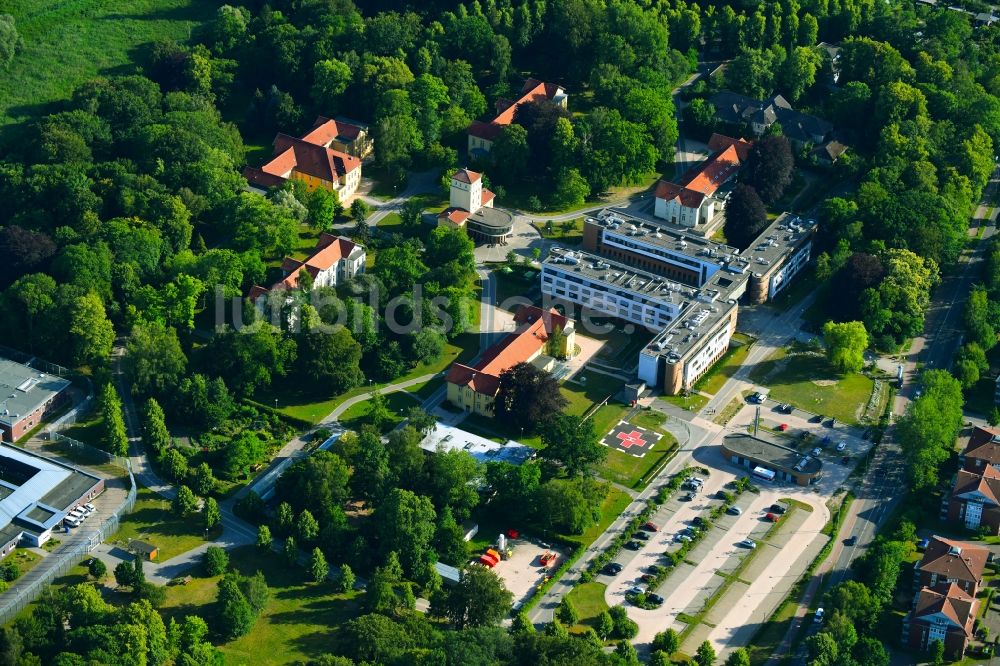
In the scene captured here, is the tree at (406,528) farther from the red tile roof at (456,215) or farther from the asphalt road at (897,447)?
the red tile roof at (456,215)

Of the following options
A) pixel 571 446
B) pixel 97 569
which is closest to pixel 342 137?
pixel 571 446

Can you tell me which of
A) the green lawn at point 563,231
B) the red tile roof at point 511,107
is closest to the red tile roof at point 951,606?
the green lawn at point 563,231

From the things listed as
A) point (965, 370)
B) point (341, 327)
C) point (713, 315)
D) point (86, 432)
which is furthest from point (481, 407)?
point (965, 370)

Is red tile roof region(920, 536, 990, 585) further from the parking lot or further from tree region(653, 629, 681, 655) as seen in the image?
tree region(653, 629, 681, 655)

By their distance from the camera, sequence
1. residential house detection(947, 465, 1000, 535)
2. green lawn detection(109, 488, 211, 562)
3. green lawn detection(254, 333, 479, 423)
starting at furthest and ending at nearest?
green lawn detection(254, 333, 479, 423) < residential house detection(947, 465, 1000, 535) < green lawn detection(109, 488, 211, 562)

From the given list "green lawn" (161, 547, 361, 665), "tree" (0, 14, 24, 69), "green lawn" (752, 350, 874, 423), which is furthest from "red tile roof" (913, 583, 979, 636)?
"tree" (0, 14, 24, 69)

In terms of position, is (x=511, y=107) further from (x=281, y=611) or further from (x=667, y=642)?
(x=667, y=642)
